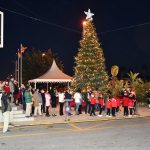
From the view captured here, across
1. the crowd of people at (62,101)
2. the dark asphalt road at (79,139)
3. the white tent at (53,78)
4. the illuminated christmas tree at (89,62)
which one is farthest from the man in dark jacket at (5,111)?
the white tent at (53,78)

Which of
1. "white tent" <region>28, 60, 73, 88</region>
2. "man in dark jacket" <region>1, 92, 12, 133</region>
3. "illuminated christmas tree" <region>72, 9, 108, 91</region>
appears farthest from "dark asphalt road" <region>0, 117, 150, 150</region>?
"white tent" <region>28, 60, 73, 88</region>

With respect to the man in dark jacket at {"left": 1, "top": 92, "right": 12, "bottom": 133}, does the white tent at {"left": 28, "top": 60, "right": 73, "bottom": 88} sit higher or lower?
higher

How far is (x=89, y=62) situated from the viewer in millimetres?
27359

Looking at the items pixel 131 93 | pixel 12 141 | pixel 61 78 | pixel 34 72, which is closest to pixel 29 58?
pixel 34 72

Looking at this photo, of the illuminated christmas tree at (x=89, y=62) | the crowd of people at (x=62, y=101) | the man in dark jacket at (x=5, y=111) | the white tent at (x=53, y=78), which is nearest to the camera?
the man in dark jacket at (x=5, y=111)

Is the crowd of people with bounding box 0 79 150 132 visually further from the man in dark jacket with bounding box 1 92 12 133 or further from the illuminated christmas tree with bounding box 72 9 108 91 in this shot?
the man in dark jacket with bounding box 1 92 12 133

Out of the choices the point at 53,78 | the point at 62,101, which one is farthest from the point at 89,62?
the point at 62,101

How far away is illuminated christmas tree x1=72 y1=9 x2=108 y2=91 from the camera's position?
88.9ft

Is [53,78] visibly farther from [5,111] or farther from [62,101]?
[5,111]

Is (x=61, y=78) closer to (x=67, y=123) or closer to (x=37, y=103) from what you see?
(x=37, y=103)

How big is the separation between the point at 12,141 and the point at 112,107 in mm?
10216

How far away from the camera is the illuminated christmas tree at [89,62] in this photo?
27094 mm

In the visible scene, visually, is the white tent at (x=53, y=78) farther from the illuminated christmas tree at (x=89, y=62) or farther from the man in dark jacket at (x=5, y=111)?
the man in dark jacket at (x=5, y=111)

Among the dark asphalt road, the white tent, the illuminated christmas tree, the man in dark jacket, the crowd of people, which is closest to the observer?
the dark asphalt road
